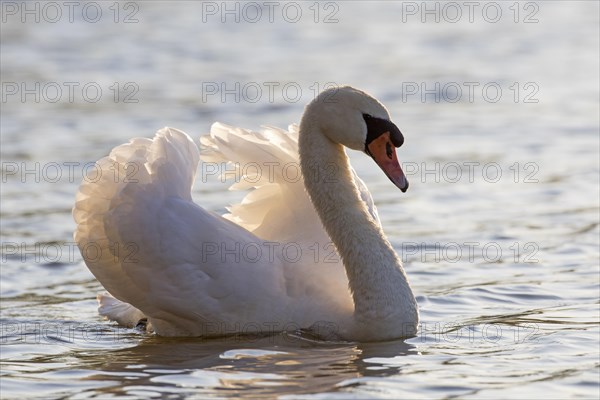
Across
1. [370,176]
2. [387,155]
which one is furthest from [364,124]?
[370,176]

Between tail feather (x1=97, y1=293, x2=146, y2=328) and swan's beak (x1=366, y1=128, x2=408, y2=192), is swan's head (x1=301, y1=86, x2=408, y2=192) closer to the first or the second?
swan's beak (x1=366, y1=128, x2=408, y2=192)

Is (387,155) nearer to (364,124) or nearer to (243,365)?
(364,124)

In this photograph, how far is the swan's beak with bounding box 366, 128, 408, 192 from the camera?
905 centimetres

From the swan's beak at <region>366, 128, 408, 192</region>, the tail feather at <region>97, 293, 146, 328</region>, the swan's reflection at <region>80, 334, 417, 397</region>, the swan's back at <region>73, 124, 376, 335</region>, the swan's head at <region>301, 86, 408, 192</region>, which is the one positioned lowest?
the swan's reflection at <region>80, 334, 417, 397</region>

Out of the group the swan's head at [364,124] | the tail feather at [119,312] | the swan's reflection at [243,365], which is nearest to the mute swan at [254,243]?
the swan's head at [364,124]

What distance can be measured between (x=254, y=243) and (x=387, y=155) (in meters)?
1.11

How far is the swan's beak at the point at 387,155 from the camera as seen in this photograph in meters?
9.05

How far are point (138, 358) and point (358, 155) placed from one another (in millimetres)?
7250

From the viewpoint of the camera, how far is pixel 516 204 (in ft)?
44.4

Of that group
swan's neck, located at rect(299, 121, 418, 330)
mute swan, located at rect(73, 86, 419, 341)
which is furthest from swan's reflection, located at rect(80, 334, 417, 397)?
swan's neck, located at rect(299, 121, 418, 330)

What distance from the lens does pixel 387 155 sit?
9094 mm

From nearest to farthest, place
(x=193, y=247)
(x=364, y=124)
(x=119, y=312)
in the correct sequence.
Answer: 1. (x=364, y=124)
2. (x=193, y=247)
3. (x=119, y=312)

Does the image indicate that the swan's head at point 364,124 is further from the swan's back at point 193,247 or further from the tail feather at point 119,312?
the tail feather at point 119,312

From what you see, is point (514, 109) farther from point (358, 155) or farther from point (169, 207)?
point (169, 207)
